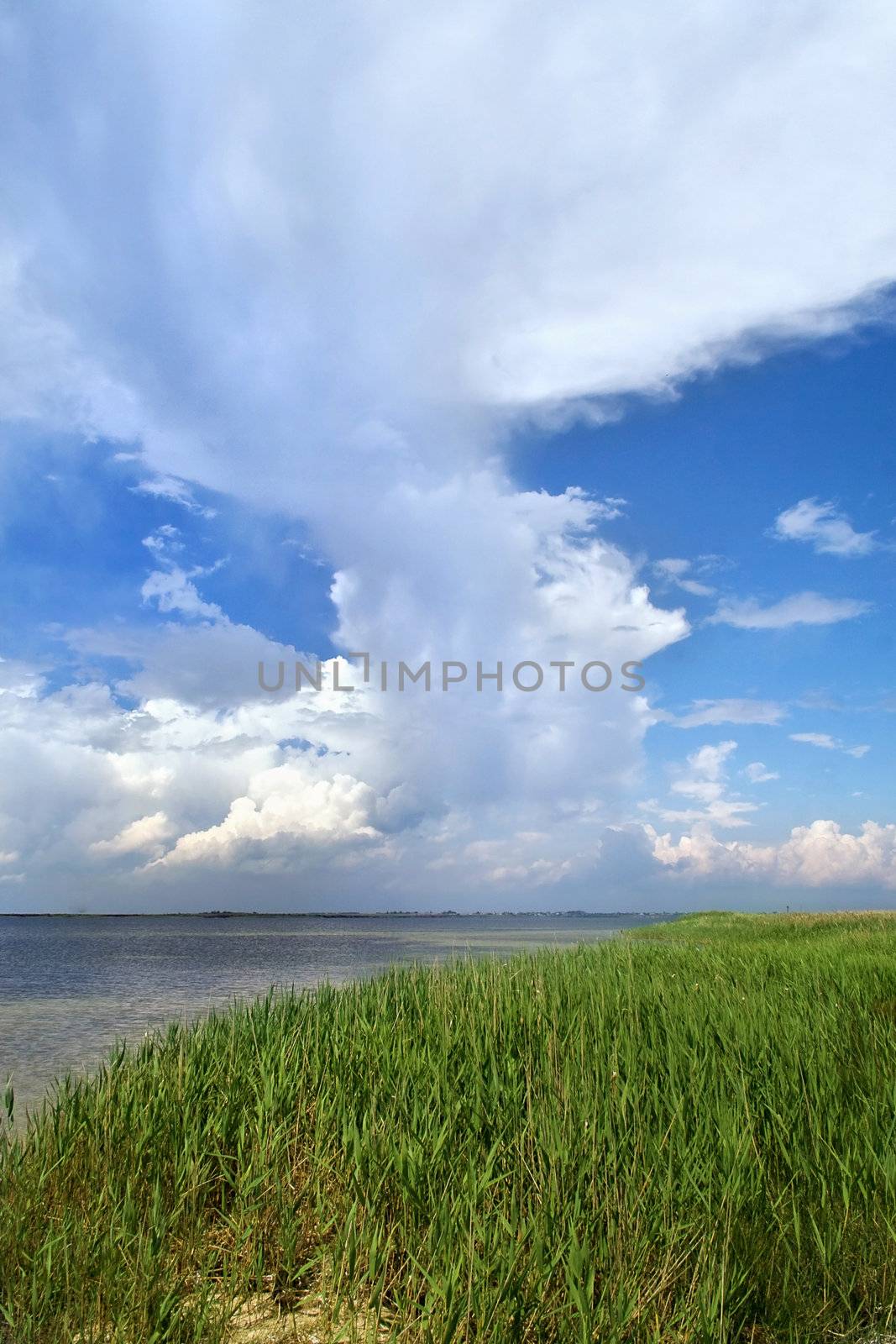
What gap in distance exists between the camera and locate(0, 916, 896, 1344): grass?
3.35m

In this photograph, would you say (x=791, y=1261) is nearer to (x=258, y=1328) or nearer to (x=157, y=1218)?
(x=258, y=1328)

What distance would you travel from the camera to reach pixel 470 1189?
150 inches

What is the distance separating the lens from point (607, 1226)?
136 inches

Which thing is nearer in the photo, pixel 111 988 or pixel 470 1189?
pixel 470 1189

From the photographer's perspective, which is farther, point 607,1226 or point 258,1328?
point 258,1328

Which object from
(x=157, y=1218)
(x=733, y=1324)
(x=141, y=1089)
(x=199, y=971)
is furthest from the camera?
(x=199, y=971)

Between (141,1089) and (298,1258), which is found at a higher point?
(141,1089)

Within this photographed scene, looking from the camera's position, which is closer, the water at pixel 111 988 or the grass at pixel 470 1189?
the grass at pixel 470 1189

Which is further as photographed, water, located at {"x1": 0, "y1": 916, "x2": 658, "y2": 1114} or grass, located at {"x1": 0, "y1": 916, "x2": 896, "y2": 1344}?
A: water, located at {"x1": 0, "y1": 916, "x2": 658, "y2": 1114}

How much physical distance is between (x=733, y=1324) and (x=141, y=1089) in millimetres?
4133

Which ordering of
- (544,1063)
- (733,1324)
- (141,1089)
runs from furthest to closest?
(141,1089)
(544,1063)
(733,1324)

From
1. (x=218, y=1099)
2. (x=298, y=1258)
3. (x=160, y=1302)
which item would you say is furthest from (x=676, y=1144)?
(x=218, y=1099)

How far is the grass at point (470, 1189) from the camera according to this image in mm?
3346

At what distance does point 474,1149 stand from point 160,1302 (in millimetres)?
1635
